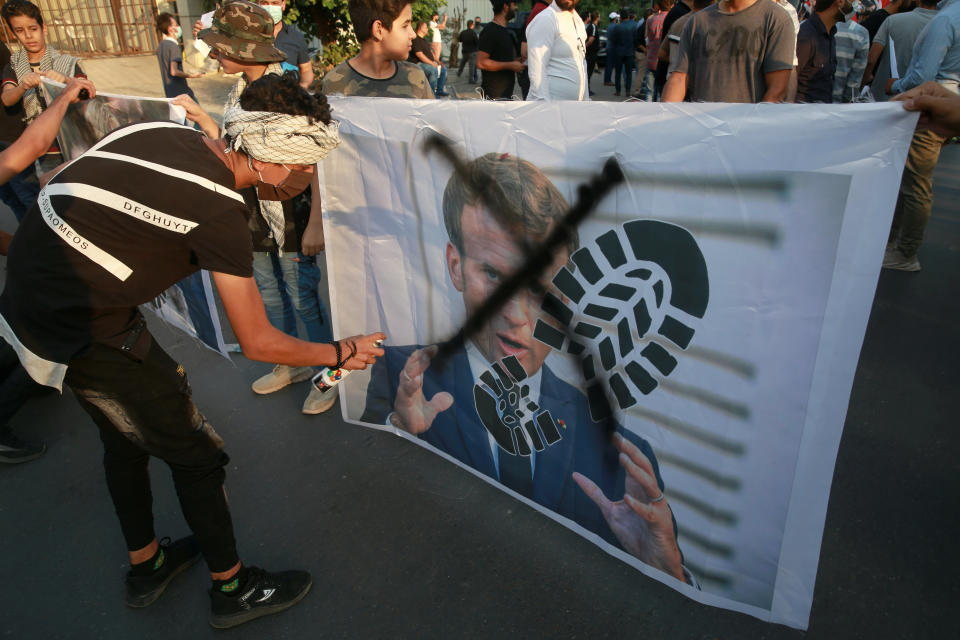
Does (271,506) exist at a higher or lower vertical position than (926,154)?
lower

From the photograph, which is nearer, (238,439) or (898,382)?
(238,439)

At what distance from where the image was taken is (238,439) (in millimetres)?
2914

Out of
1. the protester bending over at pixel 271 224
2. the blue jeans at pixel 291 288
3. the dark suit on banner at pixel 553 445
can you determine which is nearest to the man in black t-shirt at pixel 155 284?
the dark suit on banner at pixel 553 445

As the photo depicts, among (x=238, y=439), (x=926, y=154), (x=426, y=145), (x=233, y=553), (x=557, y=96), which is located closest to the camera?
(x=233, y=553)

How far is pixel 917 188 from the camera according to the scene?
4289mm

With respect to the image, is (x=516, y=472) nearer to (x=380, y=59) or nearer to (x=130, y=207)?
(x=130, y=207)

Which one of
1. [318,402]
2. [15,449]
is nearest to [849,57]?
[318,402]

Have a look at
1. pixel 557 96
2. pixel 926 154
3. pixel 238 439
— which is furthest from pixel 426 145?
pixel 926 154

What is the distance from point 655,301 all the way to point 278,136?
3.87 feet

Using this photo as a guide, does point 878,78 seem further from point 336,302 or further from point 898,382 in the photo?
point 336,302

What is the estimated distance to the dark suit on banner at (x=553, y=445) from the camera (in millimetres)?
1994

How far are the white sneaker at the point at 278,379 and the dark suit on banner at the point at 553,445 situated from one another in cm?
78

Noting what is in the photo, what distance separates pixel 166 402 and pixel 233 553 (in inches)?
21.7

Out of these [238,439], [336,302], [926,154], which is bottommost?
[238,439]
